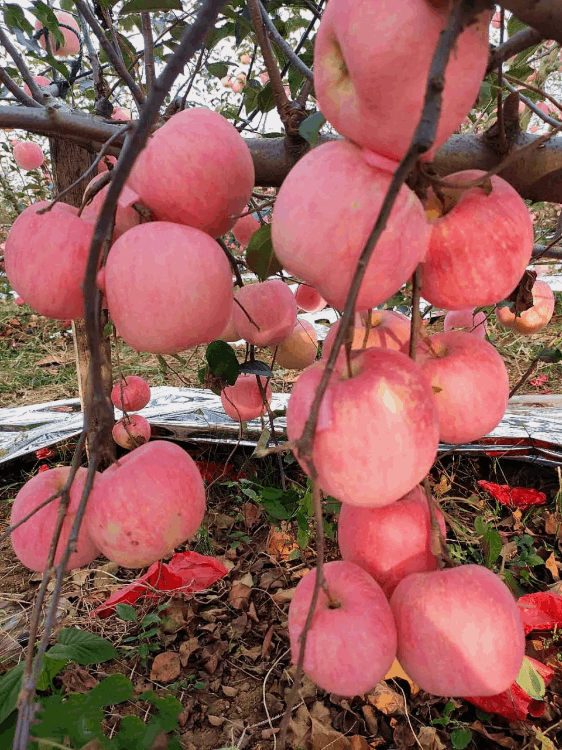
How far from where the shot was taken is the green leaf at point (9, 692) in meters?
0.68

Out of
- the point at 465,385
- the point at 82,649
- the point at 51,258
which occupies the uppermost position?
the point at 51,258

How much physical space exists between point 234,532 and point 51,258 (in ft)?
4.79

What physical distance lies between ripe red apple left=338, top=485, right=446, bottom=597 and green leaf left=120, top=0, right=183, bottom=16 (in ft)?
2.41

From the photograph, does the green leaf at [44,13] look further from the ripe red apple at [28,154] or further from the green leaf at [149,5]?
the ripe red apple at [28,154]

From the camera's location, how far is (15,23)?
128cm

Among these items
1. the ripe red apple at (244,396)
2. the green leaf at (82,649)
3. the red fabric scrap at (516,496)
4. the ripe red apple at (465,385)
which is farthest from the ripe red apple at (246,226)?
the red fabric scrap at (516,496)

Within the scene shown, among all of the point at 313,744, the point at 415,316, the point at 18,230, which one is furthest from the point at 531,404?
the point at 18,230

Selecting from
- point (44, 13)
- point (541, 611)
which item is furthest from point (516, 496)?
point (44, 13)

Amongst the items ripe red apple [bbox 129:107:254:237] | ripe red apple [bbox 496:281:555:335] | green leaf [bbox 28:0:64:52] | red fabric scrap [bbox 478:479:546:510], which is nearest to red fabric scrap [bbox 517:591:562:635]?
red fabric scrap [bbox 478:479:546:510]

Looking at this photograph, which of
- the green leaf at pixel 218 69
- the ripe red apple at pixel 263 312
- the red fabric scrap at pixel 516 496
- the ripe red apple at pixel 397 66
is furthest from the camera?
the red fabric scrap at pixel 516 496

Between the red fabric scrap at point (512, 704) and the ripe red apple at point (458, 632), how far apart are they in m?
0.74

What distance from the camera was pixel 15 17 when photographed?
4.12 ft

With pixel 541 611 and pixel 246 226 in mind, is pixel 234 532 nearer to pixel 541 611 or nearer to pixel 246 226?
pixel 541 611

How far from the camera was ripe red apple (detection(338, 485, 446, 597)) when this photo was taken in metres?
0.53
